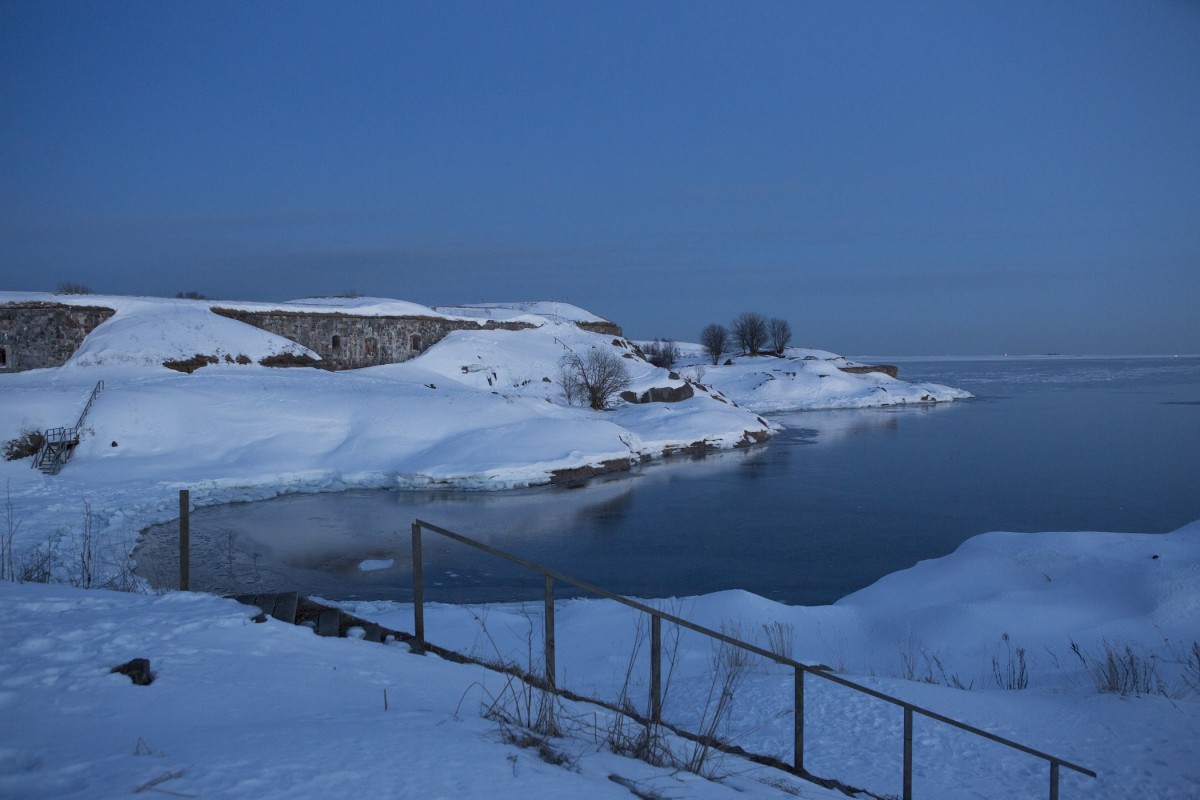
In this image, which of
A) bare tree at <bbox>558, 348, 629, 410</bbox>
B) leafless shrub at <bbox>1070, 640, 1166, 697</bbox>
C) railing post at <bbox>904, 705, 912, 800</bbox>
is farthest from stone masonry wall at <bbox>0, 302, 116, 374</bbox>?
leafless shrub at <bbox>1070, 640, 1166, 697</bbox>

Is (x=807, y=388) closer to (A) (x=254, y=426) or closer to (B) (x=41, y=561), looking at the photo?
(A) (x=254, y=426)

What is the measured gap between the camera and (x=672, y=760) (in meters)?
3.77

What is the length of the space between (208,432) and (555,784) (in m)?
18.7

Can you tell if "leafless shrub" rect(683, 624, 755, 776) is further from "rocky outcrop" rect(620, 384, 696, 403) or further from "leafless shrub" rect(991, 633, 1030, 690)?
"rocky outcrop" rect(620, 384, 696, 403)

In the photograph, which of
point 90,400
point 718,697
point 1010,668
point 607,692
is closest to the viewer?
point 718,697

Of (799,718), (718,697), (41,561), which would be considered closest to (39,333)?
(41,561)

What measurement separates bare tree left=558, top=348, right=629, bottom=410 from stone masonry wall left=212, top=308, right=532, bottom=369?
525 cm

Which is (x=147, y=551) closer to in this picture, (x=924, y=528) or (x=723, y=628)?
(x=723, y=628)

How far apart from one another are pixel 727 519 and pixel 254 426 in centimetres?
1197

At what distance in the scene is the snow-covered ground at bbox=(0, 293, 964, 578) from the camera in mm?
15828

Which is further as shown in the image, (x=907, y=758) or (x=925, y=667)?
(x=925, y=667)

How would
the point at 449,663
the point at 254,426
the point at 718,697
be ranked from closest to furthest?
the point at 449,663 < the point at 718,697 < the point at 254,426

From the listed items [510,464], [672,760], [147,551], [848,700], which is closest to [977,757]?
[848,700]

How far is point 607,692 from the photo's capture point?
6445 millimetres
